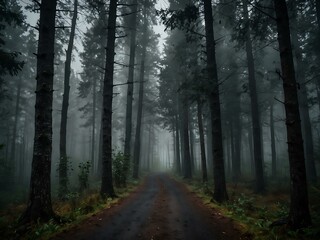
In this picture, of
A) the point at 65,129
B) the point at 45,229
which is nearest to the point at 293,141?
the point at 45,229

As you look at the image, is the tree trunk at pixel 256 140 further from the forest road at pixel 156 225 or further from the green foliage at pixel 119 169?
the green foliage at pixel 119 169

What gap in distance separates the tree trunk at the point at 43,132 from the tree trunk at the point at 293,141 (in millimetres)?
6524

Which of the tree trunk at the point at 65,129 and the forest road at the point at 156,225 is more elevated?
the tree trunk at the point at 65,129

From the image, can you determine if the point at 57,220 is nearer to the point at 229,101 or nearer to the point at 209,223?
the point at 209,223

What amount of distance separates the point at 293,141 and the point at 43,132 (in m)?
7.05

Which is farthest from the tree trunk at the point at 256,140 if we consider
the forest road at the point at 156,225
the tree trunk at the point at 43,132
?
the tree trunk at the point at 43,132

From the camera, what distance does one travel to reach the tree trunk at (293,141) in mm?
5934

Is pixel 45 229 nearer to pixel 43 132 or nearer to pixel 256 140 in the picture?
pixel 43 132

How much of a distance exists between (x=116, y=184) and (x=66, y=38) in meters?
14.1

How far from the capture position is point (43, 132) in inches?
289

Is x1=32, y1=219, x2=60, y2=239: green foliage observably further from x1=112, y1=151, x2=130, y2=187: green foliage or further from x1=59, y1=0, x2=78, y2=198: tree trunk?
x1=112, y1=151, x2=130, y2=187: green foliage

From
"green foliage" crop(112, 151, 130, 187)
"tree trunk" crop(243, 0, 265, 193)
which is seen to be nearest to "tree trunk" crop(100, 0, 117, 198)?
"green foliage" crop(112, 151, 130, 187)

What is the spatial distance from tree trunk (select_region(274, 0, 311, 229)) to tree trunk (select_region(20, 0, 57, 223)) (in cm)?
652

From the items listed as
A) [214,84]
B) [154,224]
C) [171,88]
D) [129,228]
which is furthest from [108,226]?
[171,88]
